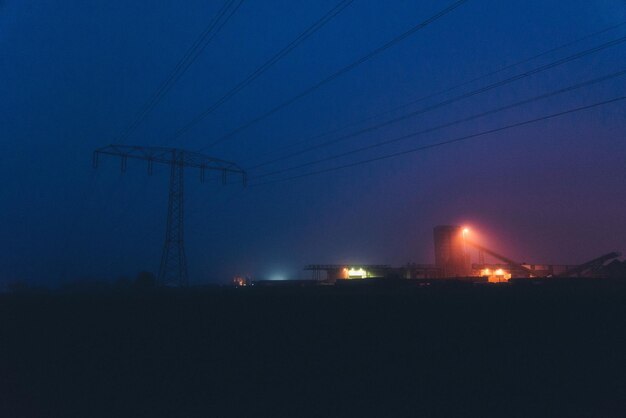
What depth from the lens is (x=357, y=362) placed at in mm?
7801

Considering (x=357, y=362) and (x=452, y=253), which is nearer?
(x=357, y=362)

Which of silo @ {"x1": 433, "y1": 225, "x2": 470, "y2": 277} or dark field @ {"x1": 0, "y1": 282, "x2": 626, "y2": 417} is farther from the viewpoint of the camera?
silo @ {"x1": 433, "y1": 225, "x2": 470, "y2": 277}

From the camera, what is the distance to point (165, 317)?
32.9 ft

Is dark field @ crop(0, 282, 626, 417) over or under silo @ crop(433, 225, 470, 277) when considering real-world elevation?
under

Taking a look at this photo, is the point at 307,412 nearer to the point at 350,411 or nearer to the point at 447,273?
the point at 350,411

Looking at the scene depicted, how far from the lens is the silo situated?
152ft

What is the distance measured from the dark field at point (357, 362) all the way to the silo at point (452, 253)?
39.4 meters

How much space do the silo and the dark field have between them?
3935cm

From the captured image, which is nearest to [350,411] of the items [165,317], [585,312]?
[585,312]

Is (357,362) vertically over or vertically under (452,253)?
under

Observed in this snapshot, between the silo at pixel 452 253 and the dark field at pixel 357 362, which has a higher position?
the silo at pixel 452 253

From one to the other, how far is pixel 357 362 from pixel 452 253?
41886 mm

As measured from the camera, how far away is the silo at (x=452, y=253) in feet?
152

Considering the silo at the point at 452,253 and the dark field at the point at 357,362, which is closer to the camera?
the dark field at the point at 357,362
